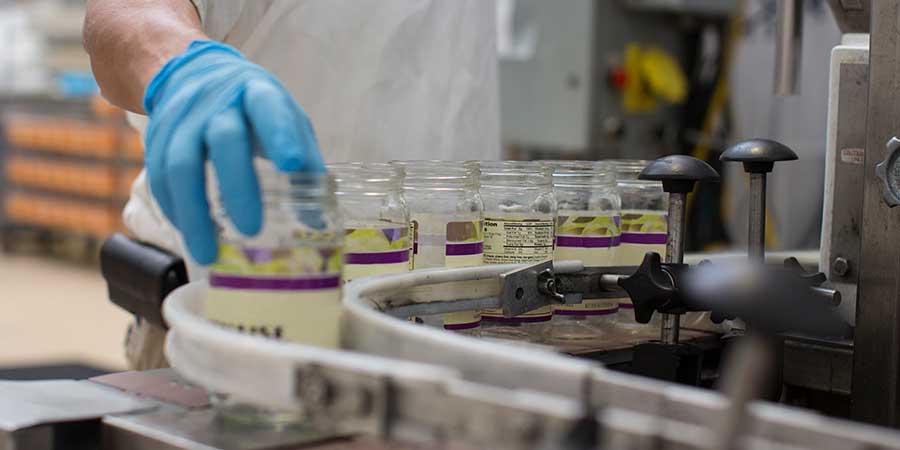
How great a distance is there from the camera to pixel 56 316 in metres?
5.14

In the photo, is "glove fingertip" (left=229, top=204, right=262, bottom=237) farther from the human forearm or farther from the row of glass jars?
the human forearm

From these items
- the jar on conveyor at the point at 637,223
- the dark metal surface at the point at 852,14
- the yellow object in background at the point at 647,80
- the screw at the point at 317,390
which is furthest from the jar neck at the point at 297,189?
the yellow object in background at the point at 647,80

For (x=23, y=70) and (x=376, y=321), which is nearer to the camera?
(x=376, y=321)

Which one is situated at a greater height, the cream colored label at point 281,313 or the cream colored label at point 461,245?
the cream colored label at point 461,245

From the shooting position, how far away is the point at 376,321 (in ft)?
2.60

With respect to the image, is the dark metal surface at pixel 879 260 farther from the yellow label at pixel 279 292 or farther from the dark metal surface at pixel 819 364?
the yellow label at pixel 279 292

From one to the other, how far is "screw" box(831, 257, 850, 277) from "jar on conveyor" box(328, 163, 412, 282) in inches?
19.2

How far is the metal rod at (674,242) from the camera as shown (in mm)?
1104

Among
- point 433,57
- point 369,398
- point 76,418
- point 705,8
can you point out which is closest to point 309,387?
point 369,398

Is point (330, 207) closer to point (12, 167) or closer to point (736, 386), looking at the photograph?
point (736, 386)

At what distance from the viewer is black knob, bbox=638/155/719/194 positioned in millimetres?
1067

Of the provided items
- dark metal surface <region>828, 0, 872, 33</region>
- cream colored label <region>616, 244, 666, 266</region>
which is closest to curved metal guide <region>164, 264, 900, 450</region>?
cream colored label <region>616, 244, 666, 266</region>

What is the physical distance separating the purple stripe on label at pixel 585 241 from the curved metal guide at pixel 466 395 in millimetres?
438

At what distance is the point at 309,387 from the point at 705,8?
332 centimetres
